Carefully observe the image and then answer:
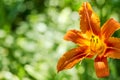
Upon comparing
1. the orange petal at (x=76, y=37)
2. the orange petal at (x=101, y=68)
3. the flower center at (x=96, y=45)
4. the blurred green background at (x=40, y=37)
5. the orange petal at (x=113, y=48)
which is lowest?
the orange petal at (x=101, y=68)

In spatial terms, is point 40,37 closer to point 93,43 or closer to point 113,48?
point 93,43

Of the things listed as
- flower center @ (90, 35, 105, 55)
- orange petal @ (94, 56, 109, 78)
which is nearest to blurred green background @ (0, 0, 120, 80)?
flower center @ (90, 35, 105, 55)

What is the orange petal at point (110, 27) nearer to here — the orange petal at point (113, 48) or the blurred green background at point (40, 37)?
the orange petal at point (113, 48)

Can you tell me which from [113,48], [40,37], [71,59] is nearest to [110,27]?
[113,48]

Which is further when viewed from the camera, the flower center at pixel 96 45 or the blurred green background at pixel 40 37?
the blurred green background at pixel 40 37

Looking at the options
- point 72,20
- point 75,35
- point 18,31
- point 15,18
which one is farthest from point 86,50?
point 15,18

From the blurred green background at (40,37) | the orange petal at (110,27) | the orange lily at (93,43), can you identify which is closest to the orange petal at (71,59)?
the orange lily at (93,43)

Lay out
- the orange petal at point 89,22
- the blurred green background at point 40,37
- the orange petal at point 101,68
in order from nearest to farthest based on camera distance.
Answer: the orange petal at point 101,68 → the orange petal at point 89,22 → the blurred green background at point 40,37

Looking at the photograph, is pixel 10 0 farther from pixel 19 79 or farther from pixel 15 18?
pixel 19 79
